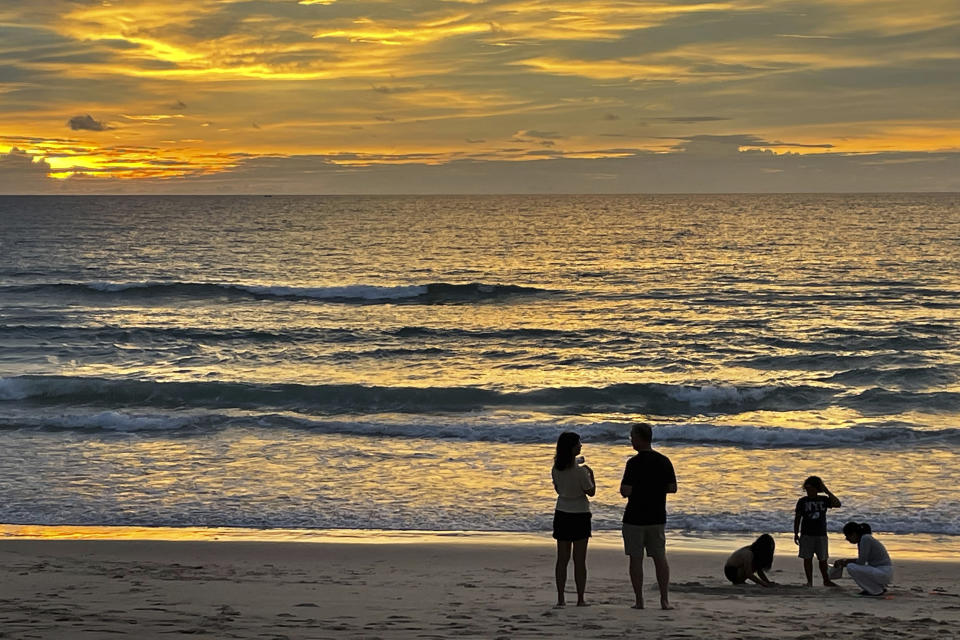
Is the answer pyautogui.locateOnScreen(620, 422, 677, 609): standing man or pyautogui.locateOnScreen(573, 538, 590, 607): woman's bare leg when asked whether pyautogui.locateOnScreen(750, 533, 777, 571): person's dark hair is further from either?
pyautogui.locateOnScreen(573, 538, 590, 607): woman's bare leg

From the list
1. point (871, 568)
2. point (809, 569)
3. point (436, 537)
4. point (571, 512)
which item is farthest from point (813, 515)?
point (436, 537)

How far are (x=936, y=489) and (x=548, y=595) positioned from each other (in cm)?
850

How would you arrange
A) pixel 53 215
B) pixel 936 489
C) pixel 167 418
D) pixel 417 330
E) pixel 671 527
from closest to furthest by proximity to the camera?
pixel 671 527 → pixel 936 489 → pixel 167 418 → pixel 417 330 → pixel 53 215

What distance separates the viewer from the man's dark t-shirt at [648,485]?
890cm

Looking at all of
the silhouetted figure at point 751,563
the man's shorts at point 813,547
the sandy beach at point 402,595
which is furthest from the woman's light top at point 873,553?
the silhouetted figure at point 751,563

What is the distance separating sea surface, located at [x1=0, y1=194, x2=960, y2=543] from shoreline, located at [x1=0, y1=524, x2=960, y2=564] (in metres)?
0.30

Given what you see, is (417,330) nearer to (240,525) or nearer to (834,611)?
(240,525)

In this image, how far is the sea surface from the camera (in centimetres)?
1516

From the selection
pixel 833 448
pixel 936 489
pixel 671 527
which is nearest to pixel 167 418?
pixel 671 527

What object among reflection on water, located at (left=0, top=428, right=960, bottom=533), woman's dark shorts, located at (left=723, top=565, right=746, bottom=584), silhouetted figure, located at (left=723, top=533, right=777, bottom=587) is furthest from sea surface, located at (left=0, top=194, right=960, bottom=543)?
woman's dark shorts, located at (left=723, top=565, right=746, bottom=584)

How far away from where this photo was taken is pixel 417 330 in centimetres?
3566

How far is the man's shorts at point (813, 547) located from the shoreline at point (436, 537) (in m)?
1.67

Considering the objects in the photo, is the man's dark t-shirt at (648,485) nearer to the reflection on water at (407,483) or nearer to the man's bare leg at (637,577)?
the man's bare leg at (637,577)

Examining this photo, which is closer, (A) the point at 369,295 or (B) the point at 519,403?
(B) the point at 519,403
